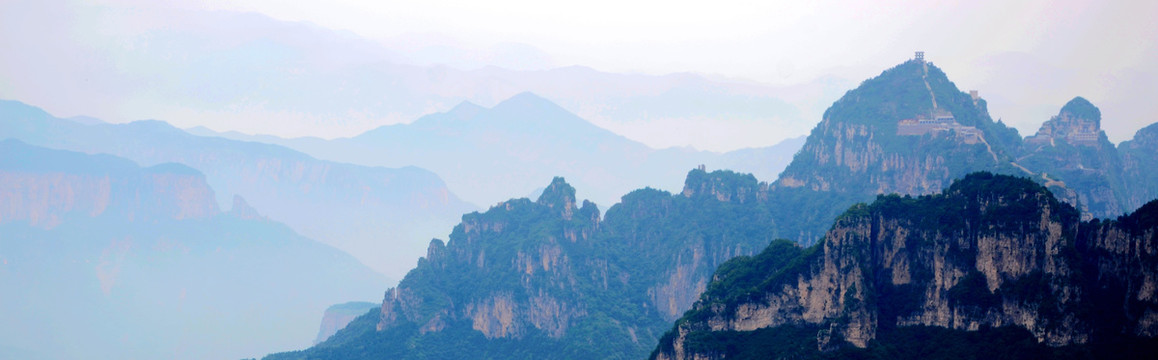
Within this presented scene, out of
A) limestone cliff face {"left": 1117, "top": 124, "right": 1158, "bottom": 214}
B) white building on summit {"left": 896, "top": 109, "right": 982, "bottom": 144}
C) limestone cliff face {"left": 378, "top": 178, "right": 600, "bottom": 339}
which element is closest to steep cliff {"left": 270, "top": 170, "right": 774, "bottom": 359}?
limestone cliff face {"left": 378, "top": 178, "right": 600, "bottom": 339}

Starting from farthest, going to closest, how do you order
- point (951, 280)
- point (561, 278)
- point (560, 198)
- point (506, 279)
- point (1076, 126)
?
point (560, 198) < point (1076, 126) < point (561, 278) < point (506, 279) < point (951, 280)

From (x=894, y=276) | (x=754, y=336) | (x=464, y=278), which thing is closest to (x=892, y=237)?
(x=894, y=276)

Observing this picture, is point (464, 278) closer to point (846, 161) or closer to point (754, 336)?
point (846, 161)

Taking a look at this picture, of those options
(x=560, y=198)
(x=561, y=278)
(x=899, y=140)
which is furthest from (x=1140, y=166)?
(x=561, y=278)

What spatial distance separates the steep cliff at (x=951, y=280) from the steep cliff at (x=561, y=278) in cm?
3563

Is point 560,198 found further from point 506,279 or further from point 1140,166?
point 1140,166

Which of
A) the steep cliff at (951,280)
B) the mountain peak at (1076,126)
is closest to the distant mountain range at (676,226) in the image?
the mountain peak at (1076,126)

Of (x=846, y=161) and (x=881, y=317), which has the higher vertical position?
(x=846, y=161)

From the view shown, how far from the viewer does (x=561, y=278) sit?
437 ft

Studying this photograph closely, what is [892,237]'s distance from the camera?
8331 cm

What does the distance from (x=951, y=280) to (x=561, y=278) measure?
199 ft

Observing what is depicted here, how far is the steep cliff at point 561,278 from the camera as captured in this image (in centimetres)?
12656

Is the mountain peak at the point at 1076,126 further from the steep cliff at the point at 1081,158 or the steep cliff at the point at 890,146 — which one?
the steep cliff at the point at 890,146

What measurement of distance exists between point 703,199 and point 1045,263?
71543 millimetres
